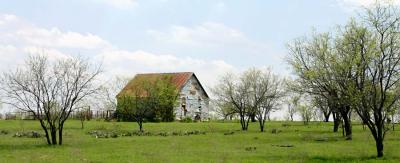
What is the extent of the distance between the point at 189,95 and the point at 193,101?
1.67m

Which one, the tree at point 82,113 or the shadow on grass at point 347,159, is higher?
the tree at point 82,113

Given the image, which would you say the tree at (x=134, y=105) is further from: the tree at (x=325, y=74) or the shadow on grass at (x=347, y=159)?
the shadow on grass at (x=347, y=159)

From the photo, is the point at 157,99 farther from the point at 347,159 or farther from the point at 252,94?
the point at 347,159

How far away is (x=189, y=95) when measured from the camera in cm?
9656

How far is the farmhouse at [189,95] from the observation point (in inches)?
3561

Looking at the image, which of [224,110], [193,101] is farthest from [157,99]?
[193,101]

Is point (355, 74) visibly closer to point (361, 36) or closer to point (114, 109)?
point (361, 36)

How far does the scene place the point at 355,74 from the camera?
2498 centimetres

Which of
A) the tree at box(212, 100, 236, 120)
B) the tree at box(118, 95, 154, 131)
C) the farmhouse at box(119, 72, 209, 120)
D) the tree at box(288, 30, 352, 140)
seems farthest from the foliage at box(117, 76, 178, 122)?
the tree at box(288, 30, 352, 140)

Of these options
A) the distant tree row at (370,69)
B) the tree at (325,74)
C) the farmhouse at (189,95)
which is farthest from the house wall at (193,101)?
the distant tree row at (370,69)

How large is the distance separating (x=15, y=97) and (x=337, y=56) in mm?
21577

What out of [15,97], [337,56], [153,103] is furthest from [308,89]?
[153,103]

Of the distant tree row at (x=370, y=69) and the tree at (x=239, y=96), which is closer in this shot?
the distant tree row at (x=370, y=69)

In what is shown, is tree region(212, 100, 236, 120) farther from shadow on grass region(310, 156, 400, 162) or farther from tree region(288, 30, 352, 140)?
shadow on grass region(310, 156, 400, 162)
